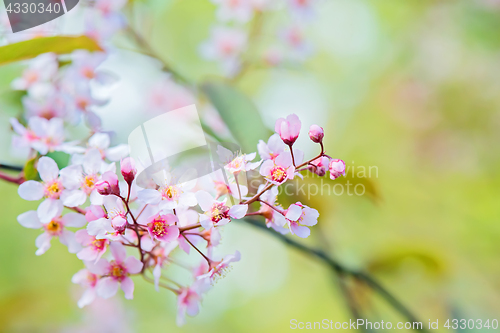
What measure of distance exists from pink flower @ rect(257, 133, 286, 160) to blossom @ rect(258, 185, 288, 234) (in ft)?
0.17

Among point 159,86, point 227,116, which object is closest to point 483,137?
point 159,86

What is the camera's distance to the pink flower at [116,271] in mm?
621

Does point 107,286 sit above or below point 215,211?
below

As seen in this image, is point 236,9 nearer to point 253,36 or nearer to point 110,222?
point 253,36

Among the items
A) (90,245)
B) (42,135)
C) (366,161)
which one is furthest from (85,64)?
(366,161)

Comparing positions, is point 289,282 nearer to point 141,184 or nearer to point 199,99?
point 199,99

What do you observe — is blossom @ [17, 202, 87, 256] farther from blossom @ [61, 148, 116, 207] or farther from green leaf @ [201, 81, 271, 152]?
green leaf @ [201, 81, 271, 152]

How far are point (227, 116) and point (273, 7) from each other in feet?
2.47

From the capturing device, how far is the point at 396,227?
2512 mm

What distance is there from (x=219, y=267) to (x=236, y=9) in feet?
3.80

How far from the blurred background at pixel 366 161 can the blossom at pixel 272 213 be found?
3.78 feet

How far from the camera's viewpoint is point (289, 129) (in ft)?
1.82

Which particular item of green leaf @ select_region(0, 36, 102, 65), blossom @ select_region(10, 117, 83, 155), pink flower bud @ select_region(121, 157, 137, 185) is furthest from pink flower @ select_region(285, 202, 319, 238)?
green leaf @ select_region(0, 36, 102, 65)

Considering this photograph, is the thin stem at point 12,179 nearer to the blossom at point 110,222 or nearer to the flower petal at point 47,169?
the flower petal at point 47,169
